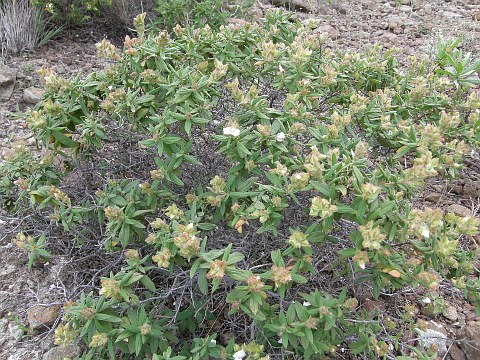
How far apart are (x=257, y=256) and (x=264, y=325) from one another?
20.2 inches

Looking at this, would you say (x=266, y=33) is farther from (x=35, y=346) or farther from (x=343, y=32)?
(x=343, y=32)

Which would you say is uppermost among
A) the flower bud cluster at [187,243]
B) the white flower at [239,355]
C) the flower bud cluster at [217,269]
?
the flower bud cluster at [187,243]

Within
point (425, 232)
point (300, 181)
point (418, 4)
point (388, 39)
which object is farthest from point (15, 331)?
point (418, 4)

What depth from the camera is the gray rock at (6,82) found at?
4043 millimetres

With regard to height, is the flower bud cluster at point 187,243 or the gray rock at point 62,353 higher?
the flower bud cluster at point 187,243

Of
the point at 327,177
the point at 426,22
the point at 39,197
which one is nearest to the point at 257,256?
the point at 327,177

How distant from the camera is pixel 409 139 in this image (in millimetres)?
2207

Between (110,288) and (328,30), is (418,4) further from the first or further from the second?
(110,288)

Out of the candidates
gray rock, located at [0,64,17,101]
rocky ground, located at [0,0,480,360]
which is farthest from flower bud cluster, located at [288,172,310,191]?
gray rock, located at [0,64,17,101]

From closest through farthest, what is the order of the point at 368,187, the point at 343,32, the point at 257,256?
the point at 368,187 → the point at 257,256 → the point at 343,32

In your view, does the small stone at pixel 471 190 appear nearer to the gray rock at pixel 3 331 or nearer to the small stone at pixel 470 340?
the small stone at pixel 470 340

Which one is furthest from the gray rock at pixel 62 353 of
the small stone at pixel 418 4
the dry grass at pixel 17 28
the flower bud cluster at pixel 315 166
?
the small stone at pixel 418 4

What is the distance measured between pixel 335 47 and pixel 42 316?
3.84 metres

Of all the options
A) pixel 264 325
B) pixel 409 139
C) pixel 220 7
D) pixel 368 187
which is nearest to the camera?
pixel 368 187
